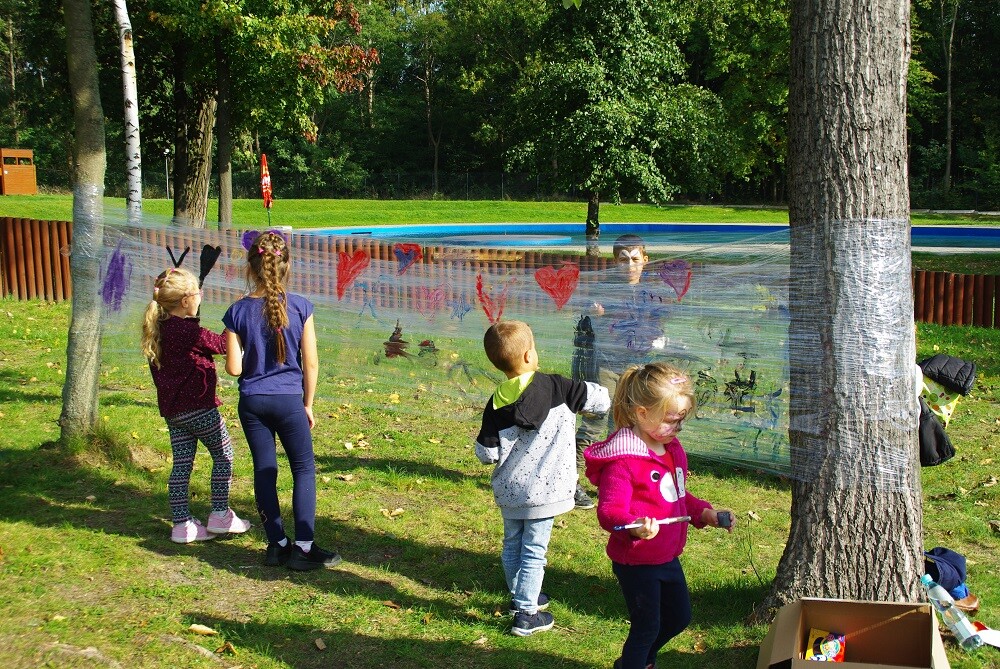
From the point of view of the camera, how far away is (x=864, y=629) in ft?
10.9

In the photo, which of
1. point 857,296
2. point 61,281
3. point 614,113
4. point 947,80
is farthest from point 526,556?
point 947,80

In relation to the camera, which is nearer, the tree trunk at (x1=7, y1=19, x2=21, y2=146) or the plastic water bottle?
the plastic water bottle

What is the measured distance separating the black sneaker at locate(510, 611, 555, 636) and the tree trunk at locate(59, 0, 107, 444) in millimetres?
3457

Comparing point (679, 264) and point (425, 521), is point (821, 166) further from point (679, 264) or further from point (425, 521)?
point (425, 521)

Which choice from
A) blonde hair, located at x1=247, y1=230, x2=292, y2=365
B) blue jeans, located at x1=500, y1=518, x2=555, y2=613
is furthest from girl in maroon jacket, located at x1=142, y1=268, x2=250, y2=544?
blue jeans, located at x1=500, y1=518, x2=555, y2=613

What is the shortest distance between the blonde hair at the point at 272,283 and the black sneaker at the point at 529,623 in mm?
1576

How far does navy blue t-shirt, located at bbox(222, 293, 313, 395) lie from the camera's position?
4273mm

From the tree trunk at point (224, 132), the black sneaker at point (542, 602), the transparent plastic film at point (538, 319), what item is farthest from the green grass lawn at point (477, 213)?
the black sneaker at point (542, 602)

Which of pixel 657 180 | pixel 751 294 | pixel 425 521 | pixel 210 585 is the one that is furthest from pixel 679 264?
pixel 657 180

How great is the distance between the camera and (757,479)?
6051 mm

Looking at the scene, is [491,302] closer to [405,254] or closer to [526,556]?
[405,254]

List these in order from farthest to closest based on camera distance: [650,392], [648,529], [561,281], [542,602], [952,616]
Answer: [561,281] → [542,602] → [952,616] → [650,392] → [648,529]

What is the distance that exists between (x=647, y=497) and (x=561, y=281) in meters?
2.31

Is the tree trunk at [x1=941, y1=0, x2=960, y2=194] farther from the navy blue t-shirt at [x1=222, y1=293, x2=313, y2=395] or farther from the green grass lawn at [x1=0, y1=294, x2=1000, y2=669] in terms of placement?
the navy blue t-shirt at [x1=222, y1=293, x2=313, y2=395]
